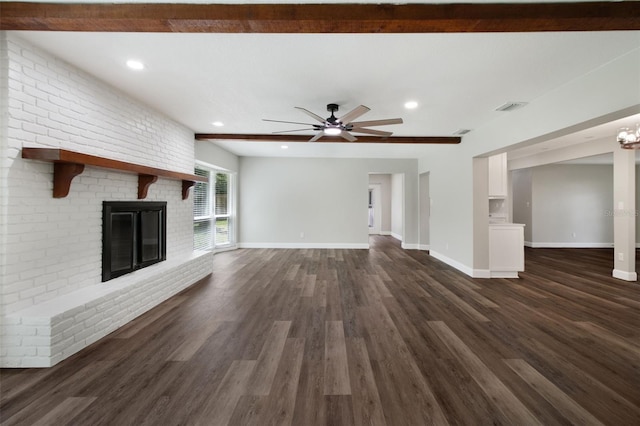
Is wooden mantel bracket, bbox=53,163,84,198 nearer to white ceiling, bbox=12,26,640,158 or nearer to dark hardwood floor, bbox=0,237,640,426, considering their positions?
white ceiling, bbox=12,26,640,158

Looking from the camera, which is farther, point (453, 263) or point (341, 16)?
point (453, 263)

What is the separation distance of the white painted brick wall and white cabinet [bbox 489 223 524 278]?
18.1ft

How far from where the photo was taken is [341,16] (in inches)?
67.4

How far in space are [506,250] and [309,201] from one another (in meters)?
4.71

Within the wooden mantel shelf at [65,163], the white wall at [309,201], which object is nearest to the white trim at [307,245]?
the white wall at [309,201]

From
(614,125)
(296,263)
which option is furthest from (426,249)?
(614,125)

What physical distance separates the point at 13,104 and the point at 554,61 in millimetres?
4569

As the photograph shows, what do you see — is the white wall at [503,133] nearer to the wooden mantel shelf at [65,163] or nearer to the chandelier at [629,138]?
the chandelier at [629,138]

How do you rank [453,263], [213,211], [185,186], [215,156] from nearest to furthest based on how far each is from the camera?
1. [185,186]
2. [453,263]
3. [215,156]
4. [213,211]

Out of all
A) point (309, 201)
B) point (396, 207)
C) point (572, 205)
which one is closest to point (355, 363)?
point (309, 201)

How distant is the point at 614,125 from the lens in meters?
4.20

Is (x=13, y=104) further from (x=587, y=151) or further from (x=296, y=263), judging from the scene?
(x=587, y=151)

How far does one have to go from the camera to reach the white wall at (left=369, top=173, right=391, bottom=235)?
1087 centimetres

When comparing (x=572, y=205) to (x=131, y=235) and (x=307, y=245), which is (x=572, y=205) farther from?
(x=131, y=235)
